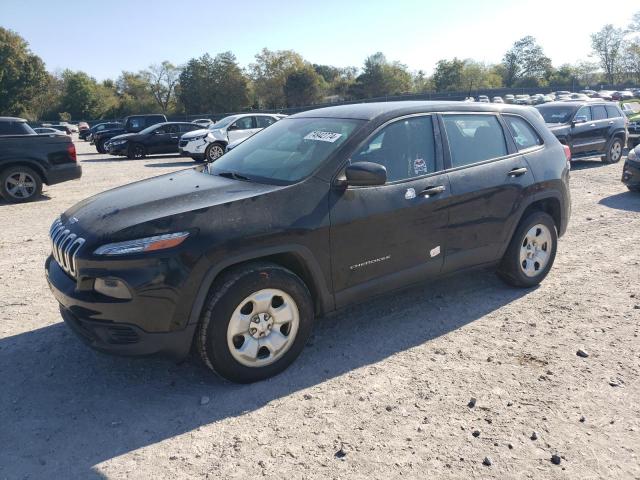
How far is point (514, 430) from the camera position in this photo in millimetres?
2885

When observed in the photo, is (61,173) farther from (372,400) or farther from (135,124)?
(135,124)

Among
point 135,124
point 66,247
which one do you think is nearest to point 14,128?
point 66,247

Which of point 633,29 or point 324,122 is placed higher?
point 633,29

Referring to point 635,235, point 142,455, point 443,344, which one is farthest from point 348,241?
point 635,235

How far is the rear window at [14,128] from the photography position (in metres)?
9.91

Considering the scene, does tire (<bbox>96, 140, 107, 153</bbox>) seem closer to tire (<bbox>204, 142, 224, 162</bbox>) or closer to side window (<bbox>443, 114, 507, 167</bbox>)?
tire (<bbox>204, 142, 224, 162</bbox>)

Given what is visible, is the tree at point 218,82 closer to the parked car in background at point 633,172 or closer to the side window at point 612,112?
the side window at point 612,112

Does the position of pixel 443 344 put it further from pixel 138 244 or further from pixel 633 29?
pixel 633 29

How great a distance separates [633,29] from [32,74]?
88.0m

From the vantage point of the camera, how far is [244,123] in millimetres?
18219

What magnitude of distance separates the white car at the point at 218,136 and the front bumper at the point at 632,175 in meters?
10.6

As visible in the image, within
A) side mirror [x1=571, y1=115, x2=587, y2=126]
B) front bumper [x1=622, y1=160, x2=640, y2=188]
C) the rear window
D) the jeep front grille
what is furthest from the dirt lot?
side mirror [x1=571, y1=115, x2=587, y2=126]

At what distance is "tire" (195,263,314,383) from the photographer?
10.3 ft

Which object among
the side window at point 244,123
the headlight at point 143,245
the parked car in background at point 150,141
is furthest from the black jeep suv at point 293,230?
the parked car in background at point 150,141
